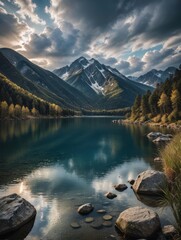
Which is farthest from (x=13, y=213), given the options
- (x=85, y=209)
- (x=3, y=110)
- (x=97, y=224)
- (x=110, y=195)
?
(x=3, y=110)

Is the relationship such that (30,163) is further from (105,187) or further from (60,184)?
(105,187)

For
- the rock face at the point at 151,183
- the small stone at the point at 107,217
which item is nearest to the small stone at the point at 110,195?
the rock face at the point at 151,183

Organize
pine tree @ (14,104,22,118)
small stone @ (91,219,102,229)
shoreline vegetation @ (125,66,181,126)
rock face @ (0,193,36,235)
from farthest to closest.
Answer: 1. pine tree @ (14,104,22,118)
2. shoreline vegetation @ (125,66,181,126)
3. small stone @ (91,219,102,229)
4. rock face @ (0,193,36,235)

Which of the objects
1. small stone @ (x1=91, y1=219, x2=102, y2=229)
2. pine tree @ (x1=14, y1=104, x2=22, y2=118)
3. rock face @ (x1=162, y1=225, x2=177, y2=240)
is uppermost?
pine tree @ (x1=14, y1=104, x2=22, y2=118)

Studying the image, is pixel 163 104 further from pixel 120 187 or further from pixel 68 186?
pixel 68 186

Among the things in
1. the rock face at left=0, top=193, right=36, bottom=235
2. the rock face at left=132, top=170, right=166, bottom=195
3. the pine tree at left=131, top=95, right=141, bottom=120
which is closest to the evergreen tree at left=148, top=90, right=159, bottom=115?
the pine tree at left=131, top=95, right=141, bottom=120

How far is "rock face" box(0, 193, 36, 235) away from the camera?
44.6ft

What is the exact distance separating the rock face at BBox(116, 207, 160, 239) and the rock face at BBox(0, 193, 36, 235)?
674 centimetres

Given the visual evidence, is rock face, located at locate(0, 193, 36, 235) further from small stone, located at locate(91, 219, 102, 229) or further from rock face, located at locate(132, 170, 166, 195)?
rock face, located at locate(132, 170, 166, 195)

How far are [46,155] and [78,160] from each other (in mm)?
7990

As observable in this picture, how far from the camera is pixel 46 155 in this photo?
43.0m

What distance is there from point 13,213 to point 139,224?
334 inches

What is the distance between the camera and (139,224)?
13.0 metres

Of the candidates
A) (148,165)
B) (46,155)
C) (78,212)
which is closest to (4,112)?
(46,155)
